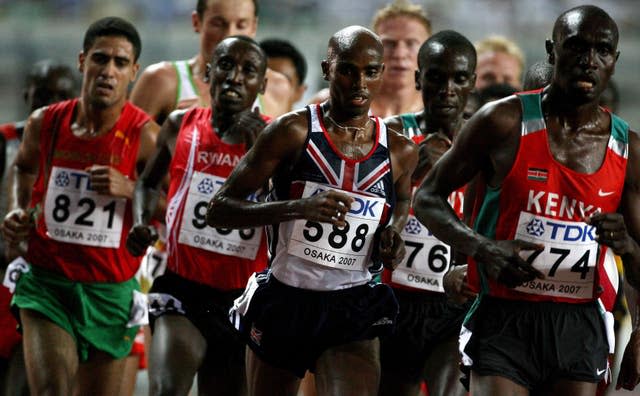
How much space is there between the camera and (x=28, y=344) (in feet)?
18.5

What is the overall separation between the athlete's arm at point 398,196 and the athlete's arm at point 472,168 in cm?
15

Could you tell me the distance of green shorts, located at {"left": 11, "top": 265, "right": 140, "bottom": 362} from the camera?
5.81m

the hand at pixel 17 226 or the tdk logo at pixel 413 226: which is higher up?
the tdk logo at pixel 413 226

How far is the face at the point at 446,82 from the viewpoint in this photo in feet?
18.3

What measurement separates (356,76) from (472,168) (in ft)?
1.99

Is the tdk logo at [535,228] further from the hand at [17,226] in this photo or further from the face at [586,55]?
the hand at [17,226]

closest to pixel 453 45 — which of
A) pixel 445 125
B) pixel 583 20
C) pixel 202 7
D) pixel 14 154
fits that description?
pixel 445 125

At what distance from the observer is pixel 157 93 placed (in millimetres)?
7059

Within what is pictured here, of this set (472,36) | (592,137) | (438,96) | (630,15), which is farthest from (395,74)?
(630,15)

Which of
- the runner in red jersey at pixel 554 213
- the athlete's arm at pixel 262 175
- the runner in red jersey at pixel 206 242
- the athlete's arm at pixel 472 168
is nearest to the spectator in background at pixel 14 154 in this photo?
the runner in red jersey at pixel 206 242

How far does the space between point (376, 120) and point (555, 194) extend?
2.91 feet

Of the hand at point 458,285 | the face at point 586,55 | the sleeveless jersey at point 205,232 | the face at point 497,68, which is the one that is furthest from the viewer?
the face at point 497,68

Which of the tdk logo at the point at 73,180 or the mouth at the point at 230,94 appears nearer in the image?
the mouth at the point at 230,94

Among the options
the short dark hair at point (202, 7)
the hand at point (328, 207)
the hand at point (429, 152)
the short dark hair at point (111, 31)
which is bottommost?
the hand at point (328, 207)
